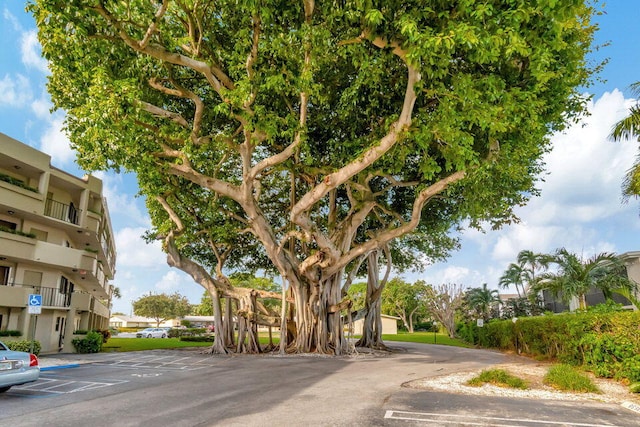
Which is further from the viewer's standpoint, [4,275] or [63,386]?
[4,275]

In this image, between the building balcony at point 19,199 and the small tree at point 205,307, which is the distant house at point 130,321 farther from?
the building balcony at point 19,199

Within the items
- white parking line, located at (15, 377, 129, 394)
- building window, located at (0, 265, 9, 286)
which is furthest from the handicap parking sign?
building window, located at (0, 265, 9, 286)

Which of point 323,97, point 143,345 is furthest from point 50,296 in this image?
point 323,97

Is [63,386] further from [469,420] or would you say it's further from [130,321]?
[130,321]

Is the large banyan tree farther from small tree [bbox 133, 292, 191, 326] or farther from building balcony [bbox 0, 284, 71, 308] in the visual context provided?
small tree [bbox 133, 292, 191, 326]

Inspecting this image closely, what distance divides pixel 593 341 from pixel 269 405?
10.2m

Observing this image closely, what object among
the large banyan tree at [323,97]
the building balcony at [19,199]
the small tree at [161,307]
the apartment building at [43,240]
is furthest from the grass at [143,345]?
the small tree at [161,307]

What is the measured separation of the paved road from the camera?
270 inches

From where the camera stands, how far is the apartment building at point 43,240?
21.4 metres

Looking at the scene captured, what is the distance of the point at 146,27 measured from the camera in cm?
1312

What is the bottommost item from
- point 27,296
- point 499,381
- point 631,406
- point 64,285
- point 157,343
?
point 157,343

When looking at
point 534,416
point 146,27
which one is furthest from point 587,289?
point 146,27

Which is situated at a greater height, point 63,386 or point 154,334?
point 154,334

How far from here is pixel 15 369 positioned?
30.4ft
